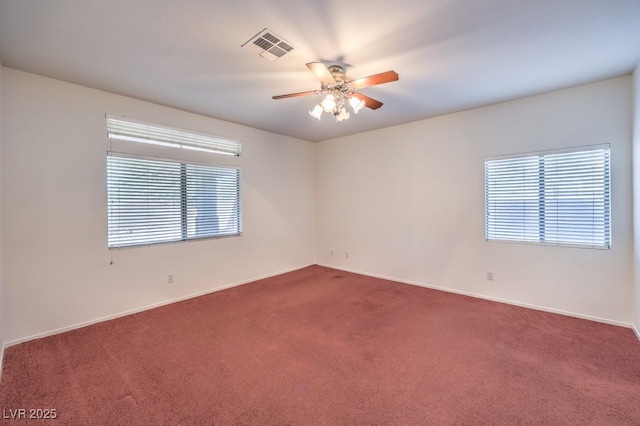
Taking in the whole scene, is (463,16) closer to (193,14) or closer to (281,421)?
(193,14)

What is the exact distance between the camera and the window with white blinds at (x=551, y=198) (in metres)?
3.05

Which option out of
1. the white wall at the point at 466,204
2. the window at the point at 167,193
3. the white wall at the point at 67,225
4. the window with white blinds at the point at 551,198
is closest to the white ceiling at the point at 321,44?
the white wall at the point at 67,225

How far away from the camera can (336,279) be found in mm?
4820

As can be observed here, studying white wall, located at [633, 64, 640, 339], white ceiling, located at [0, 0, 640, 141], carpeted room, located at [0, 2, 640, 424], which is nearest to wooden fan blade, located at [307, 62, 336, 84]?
white ceiling, located at [0, 0, 640, 141]

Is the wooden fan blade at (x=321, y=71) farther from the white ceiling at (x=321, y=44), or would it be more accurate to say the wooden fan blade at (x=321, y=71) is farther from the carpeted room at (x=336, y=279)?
the carpeted room at (x=336, y=279)

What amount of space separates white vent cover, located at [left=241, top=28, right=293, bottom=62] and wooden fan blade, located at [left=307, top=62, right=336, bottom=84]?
299mm

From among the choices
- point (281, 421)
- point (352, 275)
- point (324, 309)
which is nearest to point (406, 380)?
point (281, 421)

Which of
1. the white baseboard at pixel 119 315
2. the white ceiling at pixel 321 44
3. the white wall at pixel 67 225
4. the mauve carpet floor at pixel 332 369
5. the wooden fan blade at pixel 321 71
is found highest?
the white ceiling at pixel 321 44

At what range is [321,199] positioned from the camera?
5.82m

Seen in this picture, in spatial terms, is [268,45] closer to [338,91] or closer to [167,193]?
[338,91]

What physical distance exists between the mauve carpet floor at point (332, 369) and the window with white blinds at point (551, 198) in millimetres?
966

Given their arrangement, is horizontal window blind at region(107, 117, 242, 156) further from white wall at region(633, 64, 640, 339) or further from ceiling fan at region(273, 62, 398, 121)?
white wall at region(633, 64, 640, 339)

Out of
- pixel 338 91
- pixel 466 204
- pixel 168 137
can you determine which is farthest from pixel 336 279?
pixel 168 137

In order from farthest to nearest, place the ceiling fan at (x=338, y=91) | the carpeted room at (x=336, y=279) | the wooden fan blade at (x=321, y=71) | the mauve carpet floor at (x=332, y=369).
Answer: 1. the ceiling fan at (x=338, y=91)
2. the wooden fan blade at (x=321, y=71)
3. the carpeted room at (x=336, y=279)
4. the mauve carpet floor at (x=332, y=369)
